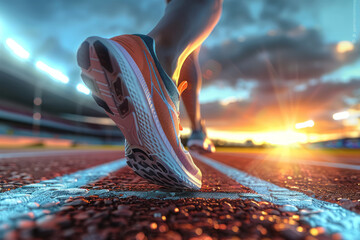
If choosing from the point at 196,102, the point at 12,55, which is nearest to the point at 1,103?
the point at 12,55

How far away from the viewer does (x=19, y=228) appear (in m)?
0.47

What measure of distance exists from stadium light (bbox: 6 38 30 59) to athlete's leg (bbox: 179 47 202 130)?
82.7 feet

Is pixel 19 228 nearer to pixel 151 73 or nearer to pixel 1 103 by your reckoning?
pixel 151 73

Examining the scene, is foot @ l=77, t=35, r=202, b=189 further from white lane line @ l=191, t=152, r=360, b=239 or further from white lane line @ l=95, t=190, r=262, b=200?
white lane line @ l=191, t=152, r=360, b=239

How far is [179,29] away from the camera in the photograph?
1014 mm

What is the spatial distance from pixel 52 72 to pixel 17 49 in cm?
422

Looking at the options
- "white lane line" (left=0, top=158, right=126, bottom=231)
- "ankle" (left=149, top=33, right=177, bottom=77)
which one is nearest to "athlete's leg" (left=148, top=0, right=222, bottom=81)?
"ankle" (left=149, top=33, right=177, bottom=77)

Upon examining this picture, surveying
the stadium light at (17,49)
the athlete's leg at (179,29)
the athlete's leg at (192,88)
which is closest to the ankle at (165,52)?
the athlete's leg at (179,29)

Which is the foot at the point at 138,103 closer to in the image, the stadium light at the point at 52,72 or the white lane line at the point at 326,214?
the white lane line at the point at 326,214

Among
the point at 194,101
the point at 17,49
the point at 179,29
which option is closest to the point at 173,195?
the point at 179,29

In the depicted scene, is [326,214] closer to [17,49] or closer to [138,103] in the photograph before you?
[138,103]

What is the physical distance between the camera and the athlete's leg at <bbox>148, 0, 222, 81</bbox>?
39.4 inches

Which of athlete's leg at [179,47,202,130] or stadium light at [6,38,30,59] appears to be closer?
athlete's leg at [179,47,202,130]

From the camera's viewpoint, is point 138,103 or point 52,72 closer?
point 138,103
